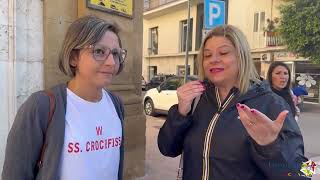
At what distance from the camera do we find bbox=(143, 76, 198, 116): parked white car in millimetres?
12750

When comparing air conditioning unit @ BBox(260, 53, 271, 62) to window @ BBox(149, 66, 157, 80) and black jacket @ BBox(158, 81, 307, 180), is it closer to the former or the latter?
window @ BBox(149, 66, 157, 80)

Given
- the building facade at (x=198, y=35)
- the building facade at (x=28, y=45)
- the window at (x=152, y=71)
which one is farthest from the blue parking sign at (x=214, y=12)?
the window at (x=152, y=71)

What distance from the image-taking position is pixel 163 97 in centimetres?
1301

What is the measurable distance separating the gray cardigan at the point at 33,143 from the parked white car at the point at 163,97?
1076 centimetres

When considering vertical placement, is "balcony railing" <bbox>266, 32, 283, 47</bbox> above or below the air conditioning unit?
above

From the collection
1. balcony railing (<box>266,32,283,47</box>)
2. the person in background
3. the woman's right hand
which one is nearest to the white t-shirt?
the woman's right hand

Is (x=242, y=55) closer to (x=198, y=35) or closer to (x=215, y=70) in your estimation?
(x=215, y=70)

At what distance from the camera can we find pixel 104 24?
6.46 ft

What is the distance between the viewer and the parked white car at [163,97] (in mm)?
12750

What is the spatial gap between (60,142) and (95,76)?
1.26 feet

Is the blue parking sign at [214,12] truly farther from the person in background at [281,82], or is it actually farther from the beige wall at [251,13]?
the beige wall at [251,13]

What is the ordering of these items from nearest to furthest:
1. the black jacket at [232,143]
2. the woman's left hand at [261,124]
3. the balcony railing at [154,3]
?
the woman's left hand at [261,124] → the black jacket at [232,143] → the balcony railing at [154,3]

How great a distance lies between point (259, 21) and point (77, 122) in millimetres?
23174

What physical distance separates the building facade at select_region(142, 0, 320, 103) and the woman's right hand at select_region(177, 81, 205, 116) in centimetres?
1306
